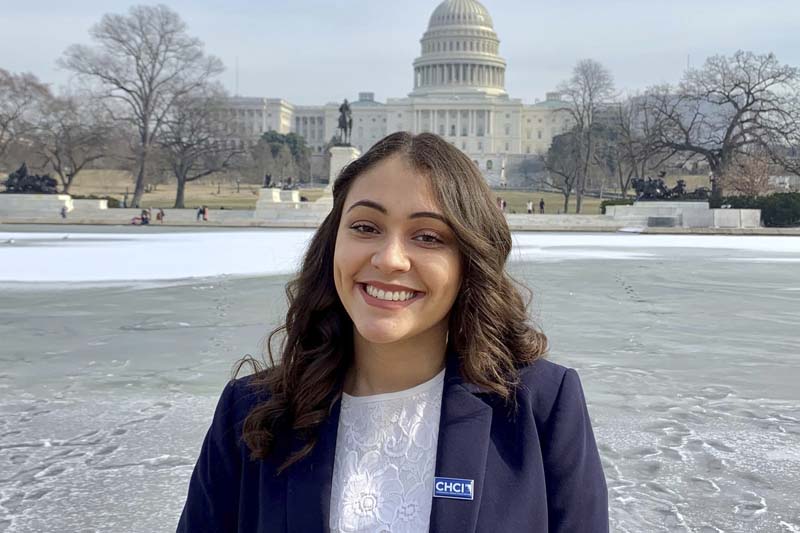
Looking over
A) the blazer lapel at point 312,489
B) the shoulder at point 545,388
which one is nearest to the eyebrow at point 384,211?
the shoulder at point 545,388

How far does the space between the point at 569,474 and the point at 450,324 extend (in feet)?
1.33

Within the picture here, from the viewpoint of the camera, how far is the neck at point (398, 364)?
1846 mm

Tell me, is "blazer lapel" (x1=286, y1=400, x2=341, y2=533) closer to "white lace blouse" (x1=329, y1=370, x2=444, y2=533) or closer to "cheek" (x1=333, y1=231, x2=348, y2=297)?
"white lace blouse" (x1=329, y1=370, x2=444, y2=533)

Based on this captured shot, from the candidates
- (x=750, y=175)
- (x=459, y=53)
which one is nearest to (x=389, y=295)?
(x=750, y=175)

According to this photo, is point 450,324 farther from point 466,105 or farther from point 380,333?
point 466,105

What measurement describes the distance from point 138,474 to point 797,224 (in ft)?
126

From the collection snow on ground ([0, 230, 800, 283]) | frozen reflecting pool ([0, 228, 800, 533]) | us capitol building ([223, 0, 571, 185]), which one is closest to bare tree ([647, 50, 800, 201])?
snow on ground ([0, 230, 800, 283])

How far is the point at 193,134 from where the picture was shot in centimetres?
5038

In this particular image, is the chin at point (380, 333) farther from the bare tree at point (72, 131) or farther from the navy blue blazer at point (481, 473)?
the bare tree at point (72, 131)

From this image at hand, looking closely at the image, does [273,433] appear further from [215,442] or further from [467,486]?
[467,486]

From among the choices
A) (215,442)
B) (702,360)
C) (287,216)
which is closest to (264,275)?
(702,360)

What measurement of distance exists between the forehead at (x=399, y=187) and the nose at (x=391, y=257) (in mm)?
71

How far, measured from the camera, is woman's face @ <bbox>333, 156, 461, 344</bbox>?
177 cm

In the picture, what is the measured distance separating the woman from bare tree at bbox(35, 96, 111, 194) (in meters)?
51.2
